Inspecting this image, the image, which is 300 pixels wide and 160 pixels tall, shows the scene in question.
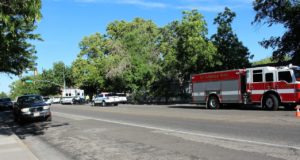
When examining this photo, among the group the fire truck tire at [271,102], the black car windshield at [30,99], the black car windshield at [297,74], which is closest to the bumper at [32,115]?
the black car windshield at [30,99]

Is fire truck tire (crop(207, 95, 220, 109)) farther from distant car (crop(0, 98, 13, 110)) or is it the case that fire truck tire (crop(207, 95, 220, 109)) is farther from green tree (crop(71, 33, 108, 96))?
green tree (crop(71, 33, 108, 96))

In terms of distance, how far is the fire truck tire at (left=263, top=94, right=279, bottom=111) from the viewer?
24297mm

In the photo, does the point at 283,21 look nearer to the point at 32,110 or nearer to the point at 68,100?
the point at 32,110

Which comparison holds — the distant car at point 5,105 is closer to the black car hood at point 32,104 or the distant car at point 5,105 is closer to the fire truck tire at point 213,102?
the black car hood at point 32,104

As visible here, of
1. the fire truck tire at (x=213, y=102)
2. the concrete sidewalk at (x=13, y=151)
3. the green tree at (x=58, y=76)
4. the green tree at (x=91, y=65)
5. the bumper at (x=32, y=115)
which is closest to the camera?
the concrete sidewalk at (x=13, y=151)

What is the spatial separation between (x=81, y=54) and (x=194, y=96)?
57.0 m

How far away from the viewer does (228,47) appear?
43531 millimetres

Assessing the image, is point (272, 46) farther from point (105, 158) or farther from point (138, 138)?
point (105, 158)

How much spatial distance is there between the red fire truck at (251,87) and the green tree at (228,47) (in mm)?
12508

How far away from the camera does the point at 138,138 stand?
13680 mm

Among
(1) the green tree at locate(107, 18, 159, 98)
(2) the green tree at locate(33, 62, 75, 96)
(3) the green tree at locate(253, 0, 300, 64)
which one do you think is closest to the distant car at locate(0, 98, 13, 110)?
(1) the green tree at locate(107, 18, 159, 98)

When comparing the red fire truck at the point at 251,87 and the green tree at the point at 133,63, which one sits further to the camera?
the green tree at the point at 133,63

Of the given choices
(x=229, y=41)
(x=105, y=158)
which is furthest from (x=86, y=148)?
(x=229, y=41)

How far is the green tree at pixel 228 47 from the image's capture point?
141ft
